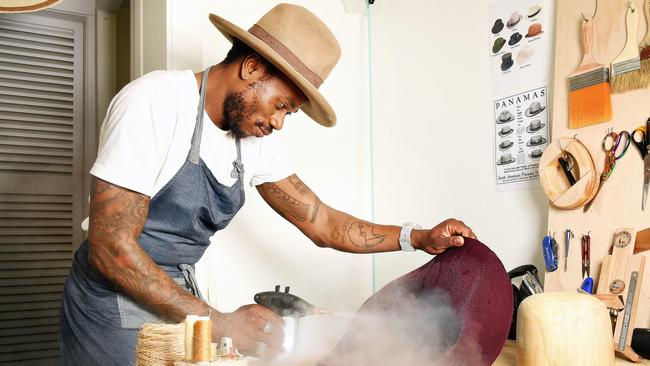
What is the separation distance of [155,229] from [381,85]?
1.66 m

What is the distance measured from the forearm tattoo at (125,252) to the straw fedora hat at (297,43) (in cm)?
48

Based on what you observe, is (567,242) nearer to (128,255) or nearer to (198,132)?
(198,132)

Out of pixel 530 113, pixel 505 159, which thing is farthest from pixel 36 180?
pixel 530 113

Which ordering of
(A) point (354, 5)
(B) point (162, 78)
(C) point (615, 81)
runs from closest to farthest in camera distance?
(B) point (162, 78) → (C) point (615, 81) → (A) point (354, 5)

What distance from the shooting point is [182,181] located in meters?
1.69

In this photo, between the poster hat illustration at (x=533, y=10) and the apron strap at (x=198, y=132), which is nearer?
the apron strap at (x=198, y=132)

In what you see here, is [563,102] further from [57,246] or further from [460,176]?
[57,246]

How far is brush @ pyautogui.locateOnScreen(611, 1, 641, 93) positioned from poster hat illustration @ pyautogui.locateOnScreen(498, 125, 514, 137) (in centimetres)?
50

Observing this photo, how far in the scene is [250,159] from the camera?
1.91 metres

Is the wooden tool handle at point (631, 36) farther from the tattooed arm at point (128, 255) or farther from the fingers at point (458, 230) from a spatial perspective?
the tattooed arm at point (128, 255)

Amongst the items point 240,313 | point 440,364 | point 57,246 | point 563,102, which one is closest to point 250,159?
point 240,313

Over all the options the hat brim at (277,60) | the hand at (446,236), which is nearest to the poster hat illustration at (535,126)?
the hand at (446,236)

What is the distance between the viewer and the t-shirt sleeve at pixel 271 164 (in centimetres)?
197

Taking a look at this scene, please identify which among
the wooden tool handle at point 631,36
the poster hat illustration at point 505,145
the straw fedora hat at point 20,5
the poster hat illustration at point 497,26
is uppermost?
the poster hat illustration at point 497,26
